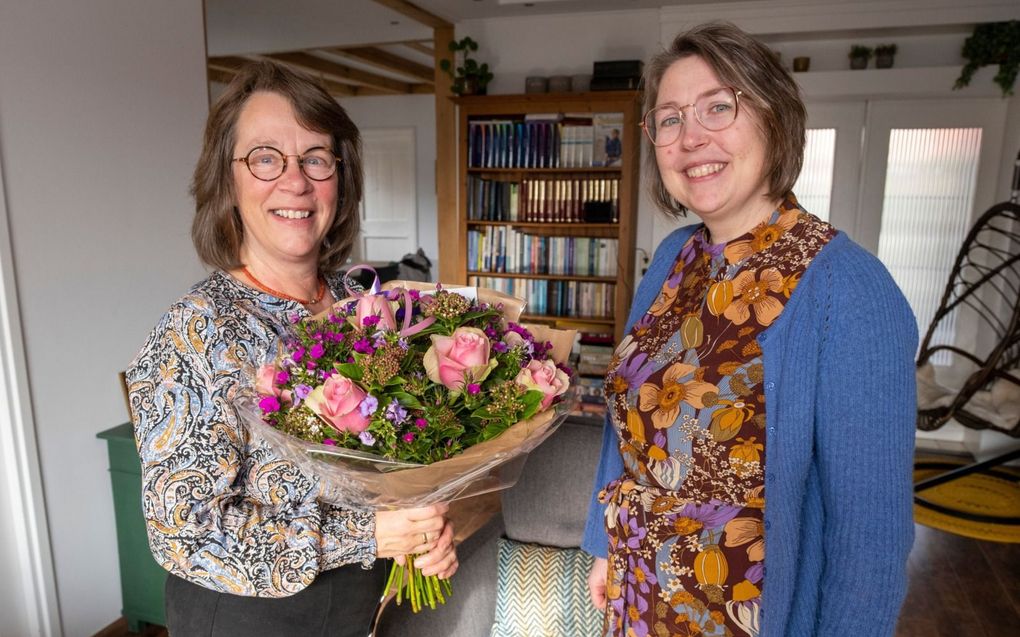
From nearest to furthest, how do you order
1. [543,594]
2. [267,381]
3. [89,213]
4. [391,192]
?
[267,381]
[543,594]
[89,213]
[391,192]

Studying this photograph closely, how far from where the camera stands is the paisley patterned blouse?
1008mm

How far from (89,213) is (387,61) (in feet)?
16.9

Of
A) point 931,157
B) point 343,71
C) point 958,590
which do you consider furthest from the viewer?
point 343,71

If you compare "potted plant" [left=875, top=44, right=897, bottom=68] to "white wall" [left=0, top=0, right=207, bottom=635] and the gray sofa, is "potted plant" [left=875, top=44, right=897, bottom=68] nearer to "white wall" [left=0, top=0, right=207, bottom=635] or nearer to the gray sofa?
the gray sofa

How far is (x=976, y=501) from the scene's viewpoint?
3.81 meters

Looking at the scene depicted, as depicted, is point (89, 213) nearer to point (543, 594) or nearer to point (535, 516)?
point (535, 516)

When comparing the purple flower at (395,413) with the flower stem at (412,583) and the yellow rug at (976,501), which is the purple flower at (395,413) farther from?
the yellow rug at (976,501)

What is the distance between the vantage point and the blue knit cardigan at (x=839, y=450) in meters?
0.97

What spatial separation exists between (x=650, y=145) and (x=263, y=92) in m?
0.81

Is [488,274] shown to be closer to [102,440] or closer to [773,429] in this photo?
[102,440]

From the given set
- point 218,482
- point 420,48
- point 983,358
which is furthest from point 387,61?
point 218,482

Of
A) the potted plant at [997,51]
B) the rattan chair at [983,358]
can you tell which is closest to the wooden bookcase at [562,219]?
the rattan chair at [983,358]

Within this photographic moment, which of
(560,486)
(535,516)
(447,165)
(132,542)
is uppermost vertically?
(447,165)

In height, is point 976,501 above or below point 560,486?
below
